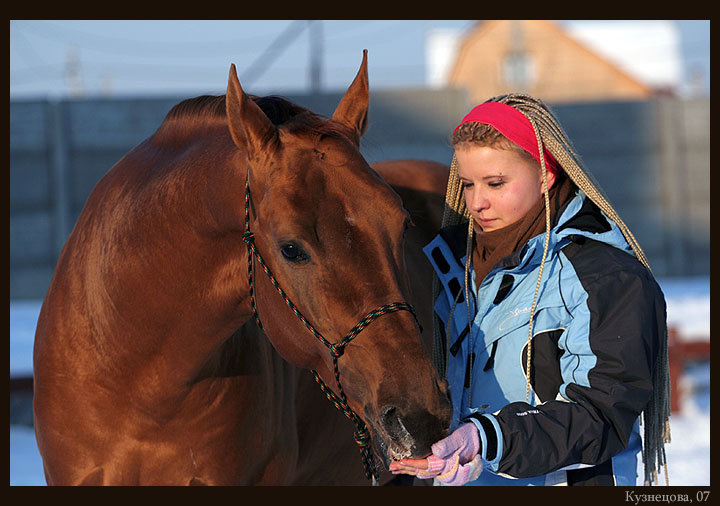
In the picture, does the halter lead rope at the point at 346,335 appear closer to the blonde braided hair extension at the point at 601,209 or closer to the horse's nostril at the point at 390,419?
the horse's nostril at the point at 390,419

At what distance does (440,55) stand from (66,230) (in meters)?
26.0

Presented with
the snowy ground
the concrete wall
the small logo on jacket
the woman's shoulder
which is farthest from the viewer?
the concrete wall

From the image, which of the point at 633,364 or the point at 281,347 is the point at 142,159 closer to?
the point at 281,347

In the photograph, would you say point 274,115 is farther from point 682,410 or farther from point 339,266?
point 682,410

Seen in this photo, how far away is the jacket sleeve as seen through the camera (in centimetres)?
160

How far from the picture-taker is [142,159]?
224 cm

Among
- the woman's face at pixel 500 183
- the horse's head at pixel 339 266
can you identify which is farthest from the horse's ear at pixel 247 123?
the woman's face at pixel 500 183

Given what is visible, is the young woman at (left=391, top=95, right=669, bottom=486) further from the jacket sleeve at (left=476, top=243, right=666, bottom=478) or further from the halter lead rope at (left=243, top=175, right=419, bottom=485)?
the halter lead rope at (left=243, top=175, right=419, bottom=485)

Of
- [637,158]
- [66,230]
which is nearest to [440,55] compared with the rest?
[637,158]

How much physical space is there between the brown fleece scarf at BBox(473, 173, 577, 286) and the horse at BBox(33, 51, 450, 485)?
8.2 inches

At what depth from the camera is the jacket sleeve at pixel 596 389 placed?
160 centimetres

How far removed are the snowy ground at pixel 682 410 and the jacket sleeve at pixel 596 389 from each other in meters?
2.52

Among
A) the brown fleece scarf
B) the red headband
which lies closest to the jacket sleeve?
the brown fleece scarf

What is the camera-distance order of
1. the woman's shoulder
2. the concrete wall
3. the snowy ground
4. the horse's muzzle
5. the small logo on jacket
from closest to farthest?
the horse's muzzle < the woman's shoulder < the small logo on jacket < the snowy ground < the concrete wall
